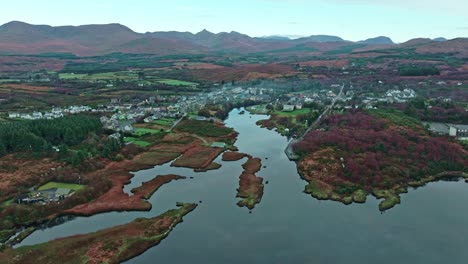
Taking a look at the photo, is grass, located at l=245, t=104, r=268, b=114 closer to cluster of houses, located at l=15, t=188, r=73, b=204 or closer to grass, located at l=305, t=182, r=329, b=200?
grass, located at l=305, t=182, r=329, b=200

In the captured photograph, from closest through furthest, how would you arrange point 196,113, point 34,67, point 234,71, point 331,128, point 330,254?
point 330,254 → point 331,128 → point 196,113 → point 234,71 → point 34,67

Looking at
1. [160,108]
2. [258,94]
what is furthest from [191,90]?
[160,108]

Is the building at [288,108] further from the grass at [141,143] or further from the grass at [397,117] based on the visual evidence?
the grass at [141,143]

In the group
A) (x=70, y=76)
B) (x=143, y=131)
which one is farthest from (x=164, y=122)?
(x=70, y=76)

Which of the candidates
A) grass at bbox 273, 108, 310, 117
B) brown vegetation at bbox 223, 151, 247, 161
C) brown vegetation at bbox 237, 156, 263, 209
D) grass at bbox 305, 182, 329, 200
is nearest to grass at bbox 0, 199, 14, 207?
brown vegetation at bbox 237, 156, 263, 209

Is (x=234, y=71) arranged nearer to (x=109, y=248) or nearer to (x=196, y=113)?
(x=196, y=113)

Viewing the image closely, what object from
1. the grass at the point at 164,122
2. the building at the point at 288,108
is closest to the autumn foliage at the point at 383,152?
the building at the point at 288,108

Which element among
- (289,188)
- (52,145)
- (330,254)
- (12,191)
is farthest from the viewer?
(52,145)
